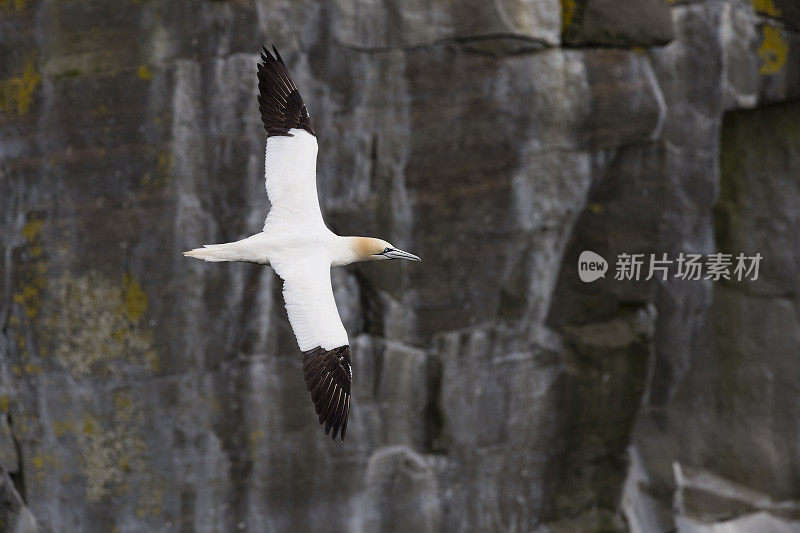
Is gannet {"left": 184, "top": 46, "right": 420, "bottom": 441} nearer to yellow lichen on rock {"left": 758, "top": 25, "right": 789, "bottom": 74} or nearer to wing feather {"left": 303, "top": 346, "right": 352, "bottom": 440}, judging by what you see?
wing feather {"left": 303, "top": 346, "right": 352, "bottom": 440}

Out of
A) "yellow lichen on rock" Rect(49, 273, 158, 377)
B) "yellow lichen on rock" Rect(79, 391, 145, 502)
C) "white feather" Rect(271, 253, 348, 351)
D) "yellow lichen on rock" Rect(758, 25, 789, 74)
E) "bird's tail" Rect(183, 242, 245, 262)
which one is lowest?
"yellow lichen on rock" Rect(79, 391, 145, 502)

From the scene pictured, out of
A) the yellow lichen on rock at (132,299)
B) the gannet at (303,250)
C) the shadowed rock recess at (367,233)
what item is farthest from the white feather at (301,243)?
the yellow lichen on rock at (132,299)

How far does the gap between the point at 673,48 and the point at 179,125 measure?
3524 mm

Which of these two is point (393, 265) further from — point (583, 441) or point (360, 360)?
point (583, 441)

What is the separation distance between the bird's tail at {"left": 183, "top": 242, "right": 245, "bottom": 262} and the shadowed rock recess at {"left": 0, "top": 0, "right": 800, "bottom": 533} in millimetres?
1649

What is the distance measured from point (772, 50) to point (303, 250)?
4.92 m

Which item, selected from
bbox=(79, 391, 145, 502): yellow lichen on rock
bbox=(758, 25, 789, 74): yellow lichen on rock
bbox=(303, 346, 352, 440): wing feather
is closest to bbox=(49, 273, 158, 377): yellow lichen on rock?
bbox=(79, 391, 145, 502): yellow lichen on rock

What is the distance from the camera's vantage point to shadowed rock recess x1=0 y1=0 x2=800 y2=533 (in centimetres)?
686

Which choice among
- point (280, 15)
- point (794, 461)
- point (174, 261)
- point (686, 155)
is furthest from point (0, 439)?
point (794, 461)

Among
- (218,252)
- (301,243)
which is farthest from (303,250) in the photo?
(218,252)

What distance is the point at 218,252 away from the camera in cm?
531

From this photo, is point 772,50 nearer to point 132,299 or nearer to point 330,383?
point 132,299

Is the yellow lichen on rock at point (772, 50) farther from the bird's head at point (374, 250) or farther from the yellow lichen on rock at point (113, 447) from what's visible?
the yellow lichen on rock at point (113, 447)

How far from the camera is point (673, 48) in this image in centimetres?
816
